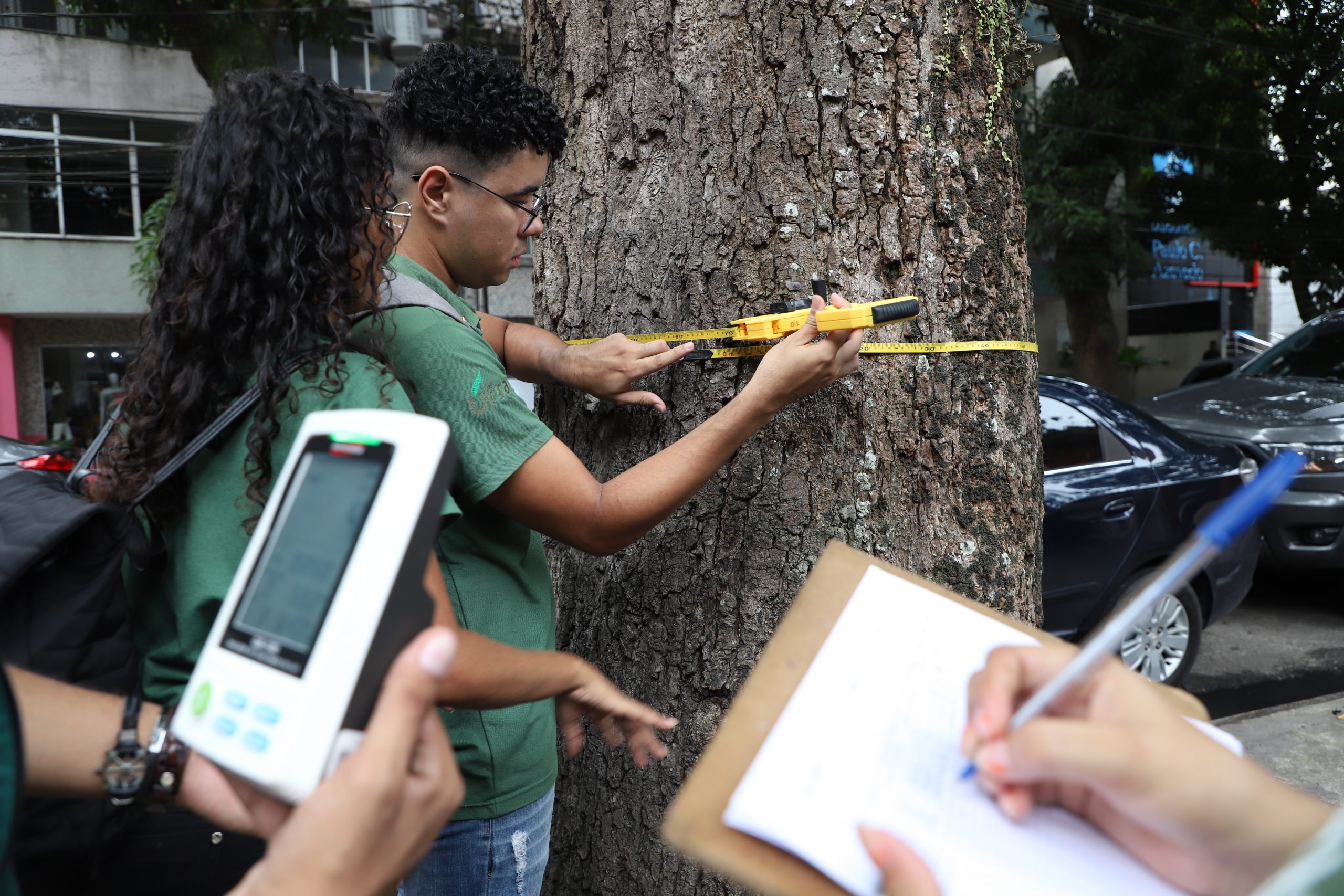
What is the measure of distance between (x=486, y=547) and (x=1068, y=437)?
3.97 metres

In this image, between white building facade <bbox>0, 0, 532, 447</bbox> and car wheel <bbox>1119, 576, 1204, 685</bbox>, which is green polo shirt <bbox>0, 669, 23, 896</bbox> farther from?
white building facade <bbox>0, 0, 532, 447</bbox>

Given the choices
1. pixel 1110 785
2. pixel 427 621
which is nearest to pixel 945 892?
pixel 1110 785

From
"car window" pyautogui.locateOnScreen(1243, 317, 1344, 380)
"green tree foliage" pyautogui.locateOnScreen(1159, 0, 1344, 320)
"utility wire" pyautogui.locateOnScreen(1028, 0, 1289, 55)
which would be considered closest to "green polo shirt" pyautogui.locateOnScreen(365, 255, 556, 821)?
"car window" pyautogui.locateOnScreen(1243, 317, 1344, 380)

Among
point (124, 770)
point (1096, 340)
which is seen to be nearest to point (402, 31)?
point (1096, 340)

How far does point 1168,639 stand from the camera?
4867 mm

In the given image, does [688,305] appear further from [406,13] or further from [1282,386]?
[406,13]

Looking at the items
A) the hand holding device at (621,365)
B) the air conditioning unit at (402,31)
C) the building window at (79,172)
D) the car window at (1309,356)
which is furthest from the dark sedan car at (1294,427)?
the building window at (79,172)

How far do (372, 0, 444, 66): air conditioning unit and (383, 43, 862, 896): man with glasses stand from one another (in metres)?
12.4

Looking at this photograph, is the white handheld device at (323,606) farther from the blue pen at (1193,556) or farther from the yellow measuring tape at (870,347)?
the yellow measuring tape at (870,347)

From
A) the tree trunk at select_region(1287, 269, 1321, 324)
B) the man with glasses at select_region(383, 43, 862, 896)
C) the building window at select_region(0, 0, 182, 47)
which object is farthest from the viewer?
the building window at select_region(0, 0, 182, 47)

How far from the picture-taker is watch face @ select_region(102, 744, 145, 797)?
1030 mm

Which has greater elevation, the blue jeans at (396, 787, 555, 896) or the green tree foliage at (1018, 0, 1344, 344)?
the green tree foliage at (1018, 0, 1344, 344)

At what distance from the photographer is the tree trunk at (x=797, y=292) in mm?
1759

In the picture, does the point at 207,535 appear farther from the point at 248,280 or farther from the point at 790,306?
the point at 790,306
